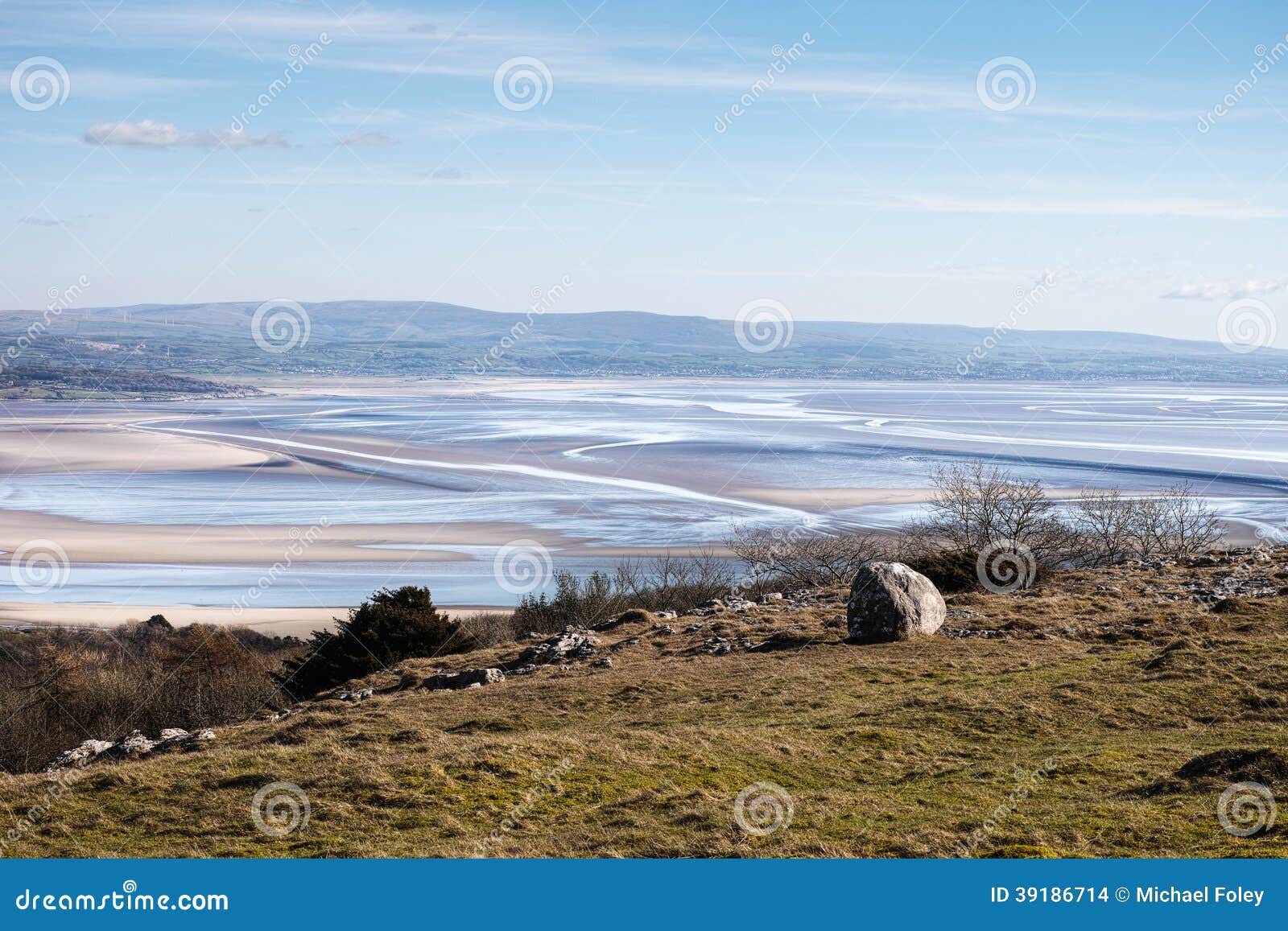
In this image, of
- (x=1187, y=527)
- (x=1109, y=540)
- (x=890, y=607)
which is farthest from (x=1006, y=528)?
(x=890, y=607)

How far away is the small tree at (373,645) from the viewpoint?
95.5ft

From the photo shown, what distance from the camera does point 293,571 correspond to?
51438 mm

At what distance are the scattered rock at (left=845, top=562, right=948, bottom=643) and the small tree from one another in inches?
413

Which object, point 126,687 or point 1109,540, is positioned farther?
point 1109,540

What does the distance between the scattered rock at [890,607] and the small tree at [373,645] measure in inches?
413

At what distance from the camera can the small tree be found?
29.1 m

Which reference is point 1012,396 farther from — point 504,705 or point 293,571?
point 504,705

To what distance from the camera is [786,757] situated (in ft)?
55.2

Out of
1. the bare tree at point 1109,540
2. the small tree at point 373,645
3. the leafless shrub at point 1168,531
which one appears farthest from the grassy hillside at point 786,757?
the leafless shrub at point 1168,531

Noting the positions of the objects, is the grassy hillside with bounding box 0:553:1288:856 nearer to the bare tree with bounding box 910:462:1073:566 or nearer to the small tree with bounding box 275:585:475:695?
the small tree with bounding box 275:585:475:695

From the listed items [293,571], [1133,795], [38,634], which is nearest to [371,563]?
[293,571]

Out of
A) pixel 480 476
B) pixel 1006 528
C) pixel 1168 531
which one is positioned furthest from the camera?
pixel 480 476

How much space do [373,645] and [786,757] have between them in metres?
15.5

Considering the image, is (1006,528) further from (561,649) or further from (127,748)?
(127,748)
